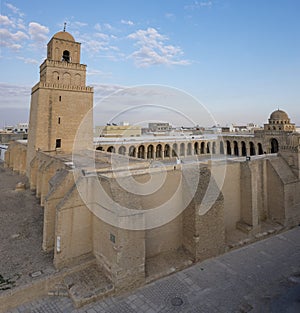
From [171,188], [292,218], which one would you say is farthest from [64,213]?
[292,218]

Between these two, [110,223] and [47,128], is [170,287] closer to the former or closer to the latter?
[110,223]

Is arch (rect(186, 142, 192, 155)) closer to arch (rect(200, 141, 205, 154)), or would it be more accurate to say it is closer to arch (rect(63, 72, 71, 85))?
arch (rect(200, 141, 205, 154))

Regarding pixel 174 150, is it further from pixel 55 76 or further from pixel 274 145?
→ pixel 55 76

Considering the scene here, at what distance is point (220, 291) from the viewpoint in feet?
25.3

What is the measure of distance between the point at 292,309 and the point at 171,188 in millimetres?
5320

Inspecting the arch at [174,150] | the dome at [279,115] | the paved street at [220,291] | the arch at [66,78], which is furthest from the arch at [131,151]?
the paved street at [220,291]

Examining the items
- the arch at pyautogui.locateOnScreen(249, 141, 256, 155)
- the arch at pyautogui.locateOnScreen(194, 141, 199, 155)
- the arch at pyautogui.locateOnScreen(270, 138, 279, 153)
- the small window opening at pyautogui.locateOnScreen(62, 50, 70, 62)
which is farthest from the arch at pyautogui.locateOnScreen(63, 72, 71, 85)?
the arch at pyautogui.locateOnScreen(249, 141, 256, 155)

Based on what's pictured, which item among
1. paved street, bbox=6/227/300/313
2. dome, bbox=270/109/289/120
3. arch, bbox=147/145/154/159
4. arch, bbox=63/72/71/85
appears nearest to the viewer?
paved street, bbox=6/227/300/313

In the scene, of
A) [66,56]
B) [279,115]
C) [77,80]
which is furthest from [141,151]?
[279,115]

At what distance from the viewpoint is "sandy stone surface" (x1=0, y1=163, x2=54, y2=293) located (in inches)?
302

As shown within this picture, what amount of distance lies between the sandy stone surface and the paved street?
992 mm

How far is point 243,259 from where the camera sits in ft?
31.8

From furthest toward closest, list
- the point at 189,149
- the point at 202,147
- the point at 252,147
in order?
the point at 202,147
the point at 252,147
the point at 189,149

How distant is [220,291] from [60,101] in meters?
15.6
